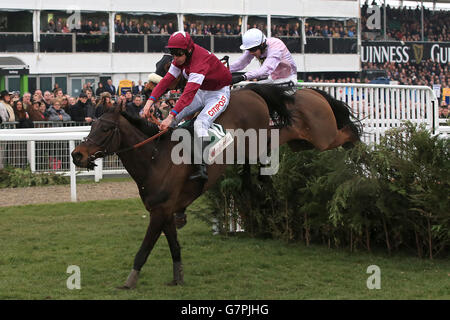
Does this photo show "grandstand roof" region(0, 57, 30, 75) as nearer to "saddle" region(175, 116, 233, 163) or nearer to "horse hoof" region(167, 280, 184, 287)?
"saddle" region(175, 116, 233, 163)

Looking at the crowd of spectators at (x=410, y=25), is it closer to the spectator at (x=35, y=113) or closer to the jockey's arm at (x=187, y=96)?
the spectator at (x=35, y=113)

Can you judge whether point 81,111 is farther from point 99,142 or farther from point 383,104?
point 99,142

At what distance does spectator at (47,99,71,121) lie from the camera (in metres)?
14.9

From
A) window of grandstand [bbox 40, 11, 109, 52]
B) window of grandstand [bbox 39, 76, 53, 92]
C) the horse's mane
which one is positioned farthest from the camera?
window of grandstand [bbox 40, 11, 109, 52]

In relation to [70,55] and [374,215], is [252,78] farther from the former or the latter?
[70,55]

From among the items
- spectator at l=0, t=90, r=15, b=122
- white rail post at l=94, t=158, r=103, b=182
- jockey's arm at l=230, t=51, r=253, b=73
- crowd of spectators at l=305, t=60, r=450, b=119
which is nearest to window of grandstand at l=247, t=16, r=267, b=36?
crowd of spectators at l=305, t=60, r=450, b=119

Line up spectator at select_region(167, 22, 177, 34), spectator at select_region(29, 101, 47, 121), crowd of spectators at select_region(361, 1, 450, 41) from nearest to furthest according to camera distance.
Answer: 1. spectator at select_region(29, 101, 47, 121)
2. spectator at select_region(167, 22, 177, 34)
3. crowd of spectators at select_region(361, 1, 450, 41)

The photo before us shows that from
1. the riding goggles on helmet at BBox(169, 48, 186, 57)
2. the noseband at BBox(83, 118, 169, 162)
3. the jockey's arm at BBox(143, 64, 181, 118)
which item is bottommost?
the noseband at BBox(83, 118, 169, 162)

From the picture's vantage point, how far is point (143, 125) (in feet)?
22.3

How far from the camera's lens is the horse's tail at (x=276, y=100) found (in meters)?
7.56

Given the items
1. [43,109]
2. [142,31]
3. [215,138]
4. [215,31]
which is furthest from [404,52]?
[215,138]

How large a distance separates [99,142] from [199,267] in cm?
173

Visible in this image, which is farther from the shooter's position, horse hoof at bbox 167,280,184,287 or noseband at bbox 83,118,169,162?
horse hoof at bbox 167,280,184,287
